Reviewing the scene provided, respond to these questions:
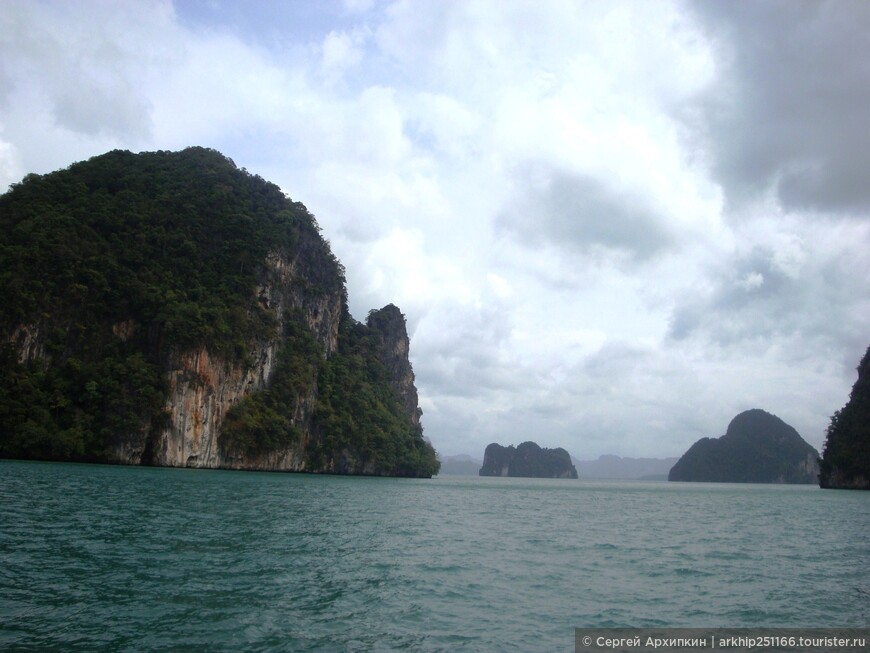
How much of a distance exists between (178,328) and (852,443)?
270ft

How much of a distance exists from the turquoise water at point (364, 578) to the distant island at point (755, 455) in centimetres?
15415

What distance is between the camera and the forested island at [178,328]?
5338 cm

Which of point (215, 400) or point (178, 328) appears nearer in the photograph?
point (178, 328)

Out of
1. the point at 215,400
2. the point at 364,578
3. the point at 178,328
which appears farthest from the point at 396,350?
the point at 364,578

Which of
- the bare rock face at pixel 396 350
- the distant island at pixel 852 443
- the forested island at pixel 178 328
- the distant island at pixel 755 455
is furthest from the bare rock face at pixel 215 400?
the distant island at pixel 755 455

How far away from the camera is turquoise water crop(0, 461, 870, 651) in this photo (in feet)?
32.1

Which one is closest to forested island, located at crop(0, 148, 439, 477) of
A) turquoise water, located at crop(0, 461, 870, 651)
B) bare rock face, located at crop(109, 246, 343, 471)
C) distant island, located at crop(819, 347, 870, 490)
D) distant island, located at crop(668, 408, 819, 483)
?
bare rock face, located at crop(109, 246, 343, 471)

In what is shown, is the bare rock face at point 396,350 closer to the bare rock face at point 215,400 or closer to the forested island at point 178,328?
the forested island at point 178,328

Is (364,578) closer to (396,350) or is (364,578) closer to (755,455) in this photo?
(396,350)

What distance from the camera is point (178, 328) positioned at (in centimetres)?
5888

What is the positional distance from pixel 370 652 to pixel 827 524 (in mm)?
31221

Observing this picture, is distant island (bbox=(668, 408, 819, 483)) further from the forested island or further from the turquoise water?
the turquoise water

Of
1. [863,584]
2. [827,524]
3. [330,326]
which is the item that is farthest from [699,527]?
[330,326]

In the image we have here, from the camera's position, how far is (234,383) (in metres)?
65.1
